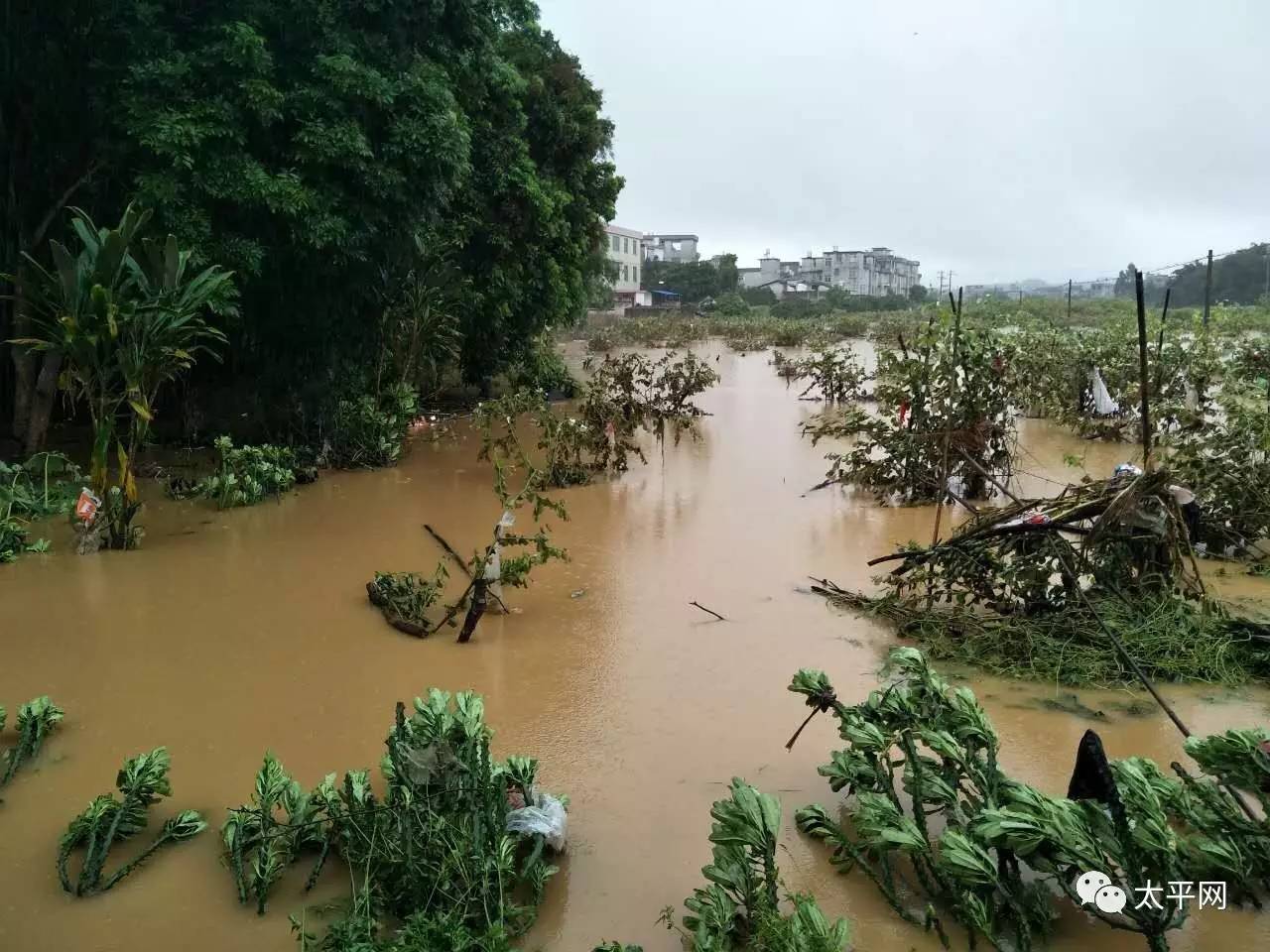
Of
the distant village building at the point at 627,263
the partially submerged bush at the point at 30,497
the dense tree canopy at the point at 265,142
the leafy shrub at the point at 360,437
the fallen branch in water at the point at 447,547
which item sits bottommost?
the fallen branch in water at the point at 447,547

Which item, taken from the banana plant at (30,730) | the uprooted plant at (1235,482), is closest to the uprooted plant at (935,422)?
the uprooted plant at (1235,482)

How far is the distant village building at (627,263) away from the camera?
54094 millimetres

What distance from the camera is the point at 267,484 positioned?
8.68m

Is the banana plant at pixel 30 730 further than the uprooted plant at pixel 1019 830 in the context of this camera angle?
Yes

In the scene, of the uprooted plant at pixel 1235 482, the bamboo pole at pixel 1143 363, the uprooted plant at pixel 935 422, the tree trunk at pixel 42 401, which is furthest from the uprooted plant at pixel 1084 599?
the tree trunk at pixel 42 401

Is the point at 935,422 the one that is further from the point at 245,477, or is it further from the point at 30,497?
the point at 30,497

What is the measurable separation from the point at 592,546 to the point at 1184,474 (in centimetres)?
446

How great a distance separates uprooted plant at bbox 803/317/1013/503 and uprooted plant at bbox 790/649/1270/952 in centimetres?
465

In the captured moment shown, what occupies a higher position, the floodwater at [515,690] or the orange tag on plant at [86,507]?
the orange tag on plant at [86,507]

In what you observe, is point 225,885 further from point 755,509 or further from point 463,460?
point 463,460

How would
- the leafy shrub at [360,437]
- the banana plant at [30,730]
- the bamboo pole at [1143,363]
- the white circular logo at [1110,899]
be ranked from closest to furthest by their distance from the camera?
the white circular logo at [1110,899], the banana plant at [30,730], the bamboo pole at [1143,363], the leafy shrub at [360,437]

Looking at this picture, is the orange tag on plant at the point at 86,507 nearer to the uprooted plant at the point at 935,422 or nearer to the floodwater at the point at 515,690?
the floodwater at the point at 515,690

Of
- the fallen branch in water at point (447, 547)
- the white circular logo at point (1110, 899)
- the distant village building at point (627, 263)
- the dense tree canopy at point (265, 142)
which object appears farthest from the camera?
the distant village building at point (627, 263)

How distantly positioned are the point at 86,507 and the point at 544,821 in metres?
5.18
